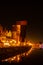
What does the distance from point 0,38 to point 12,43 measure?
381 centimetres

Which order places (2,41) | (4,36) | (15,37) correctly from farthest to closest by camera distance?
(15,37) → (4,36) → (2,41)

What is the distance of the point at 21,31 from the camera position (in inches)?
2778

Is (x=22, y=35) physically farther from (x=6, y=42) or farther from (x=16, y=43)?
(x=6, y=42)

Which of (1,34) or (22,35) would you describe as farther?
(22,35)

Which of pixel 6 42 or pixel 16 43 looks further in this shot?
pixel 16 43

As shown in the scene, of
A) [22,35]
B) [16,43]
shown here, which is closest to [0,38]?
[16,43]

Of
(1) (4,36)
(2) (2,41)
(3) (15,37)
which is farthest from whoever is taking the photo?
(3) (15,37)

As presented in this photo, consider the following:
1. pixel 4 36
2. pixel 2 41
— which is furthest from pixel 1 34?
pixel 2 41

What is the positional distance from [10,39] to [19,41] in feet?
10.3

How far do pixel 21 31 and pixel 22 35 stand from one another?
5.40 ft

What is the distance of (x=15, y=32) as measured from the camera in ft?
231

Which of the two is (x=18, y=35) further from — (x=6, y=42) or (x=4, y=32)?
(x=6, y=42)

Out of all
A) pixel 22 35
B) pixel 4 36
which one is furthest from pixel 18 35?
pixel 4 36

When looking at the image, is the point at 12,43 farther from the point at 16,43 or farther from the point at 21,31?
the point at 21,31
